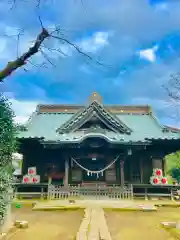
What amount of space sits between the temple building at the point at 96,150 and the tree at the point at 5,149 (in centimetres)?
1072

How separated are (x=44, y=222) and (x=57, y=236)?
258 centimetres

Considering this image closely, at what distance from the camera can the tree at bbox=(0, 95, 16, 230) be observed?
6.93 meters

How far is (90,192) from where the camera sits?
16969 mm

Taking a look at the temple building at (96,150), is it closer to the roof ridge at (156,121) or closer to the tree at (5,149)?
the roof ridge at (156,121)

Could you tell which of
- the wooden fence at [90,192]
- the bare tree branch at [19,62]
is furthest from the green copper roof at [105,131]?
the bare tree branch at [19,62]

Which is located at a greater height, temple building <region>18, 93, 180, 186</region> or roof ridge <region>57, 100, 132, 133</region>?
roof ridge <region>57, 100, 132, 133</region>

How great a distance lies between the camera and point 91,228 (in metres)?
7.99

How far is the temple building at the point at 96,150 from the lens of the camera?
18656 mm

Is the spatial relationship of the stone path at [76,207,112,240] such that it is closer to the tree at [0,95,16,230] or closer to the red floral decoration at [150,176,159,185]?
the tree at [0,95,16,230]

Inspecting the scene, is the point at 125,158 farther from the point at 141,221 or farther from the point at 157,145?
the point at 141,221

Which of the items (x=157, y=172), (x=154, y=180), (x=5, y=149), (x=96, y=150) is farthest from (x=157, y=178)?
(x=5, y=149)

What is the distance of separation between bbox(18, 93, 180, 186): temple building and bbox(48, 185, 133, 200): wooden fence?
1882mm

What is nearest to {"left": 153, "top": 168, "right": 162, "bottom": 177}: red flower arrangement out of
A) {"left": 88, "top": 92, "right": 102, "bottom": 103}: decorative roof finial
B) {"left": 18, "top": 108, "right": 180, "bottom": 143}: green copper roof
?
{"left": 18, "top": 108, "right": 180, "bottom": 143}: green copper roof

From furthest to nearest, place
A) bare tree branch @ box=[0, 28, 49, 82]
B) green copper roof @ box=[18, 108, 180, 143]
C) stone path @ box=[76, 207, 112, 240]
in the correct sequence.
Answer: green copper roof @ box=[18, 108, 180, 143]
stone path @ box=[76, 207, 112, 240]
bare tree branch @ box=[0, 28, 49, 82]
